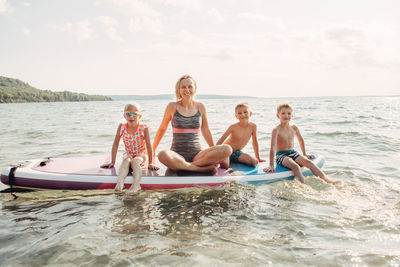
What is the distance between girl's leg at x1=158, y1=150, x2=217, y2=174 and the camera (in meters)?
4.11

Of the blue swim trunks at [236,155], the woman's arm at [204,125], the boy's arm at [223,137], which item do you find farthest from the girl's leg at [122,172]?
the blue swim trunks at [236,155]

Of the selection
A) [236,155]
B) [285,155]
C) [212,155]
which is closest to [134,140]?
[212,155]

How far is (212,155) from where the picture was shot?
4.20 metres

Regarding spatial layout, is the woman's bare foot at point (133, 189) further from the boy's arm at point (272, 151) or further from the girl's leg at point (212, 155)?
the boy's arm at point (272, 151)

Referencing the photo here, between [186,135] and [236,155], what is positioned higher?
[186,135]

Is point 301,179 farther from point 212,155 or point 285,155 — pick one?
point 212,155

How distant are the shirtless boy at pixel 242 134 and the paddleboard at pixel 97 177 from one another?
449 millimetres

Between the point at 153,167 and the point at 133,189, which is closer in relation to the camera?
the point at 133,189

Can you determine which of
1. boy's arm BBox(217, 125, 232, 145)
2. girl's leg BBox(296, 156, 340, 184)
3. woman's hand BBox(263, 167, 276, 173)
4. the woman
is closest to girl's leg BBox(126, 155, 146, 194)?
the woman

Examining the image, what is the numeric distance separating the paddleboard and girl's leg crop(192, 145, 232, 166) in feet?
0.62

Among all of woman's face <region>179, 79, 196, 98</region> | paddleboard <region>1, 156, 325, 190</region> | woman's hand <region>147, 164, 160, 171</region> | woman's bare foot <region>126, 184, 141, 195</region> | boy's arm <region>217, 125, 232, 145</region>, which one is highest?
woman's face <region>179, 79, 196, 98</region>

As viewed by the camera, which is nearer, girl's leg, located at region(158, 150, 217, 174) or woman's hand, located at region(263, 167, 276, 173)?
girl's leg, located at region(158, 150, 217, 174)

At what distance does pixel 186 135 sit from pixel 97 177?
1.42 meters

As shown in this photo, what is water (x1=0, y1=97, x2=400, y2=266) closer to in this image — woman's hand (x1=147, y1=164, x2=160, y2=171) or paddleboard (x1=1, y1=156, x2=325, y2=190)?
paddleboard (x1=1, y1=156, x2=325, y2=190)
